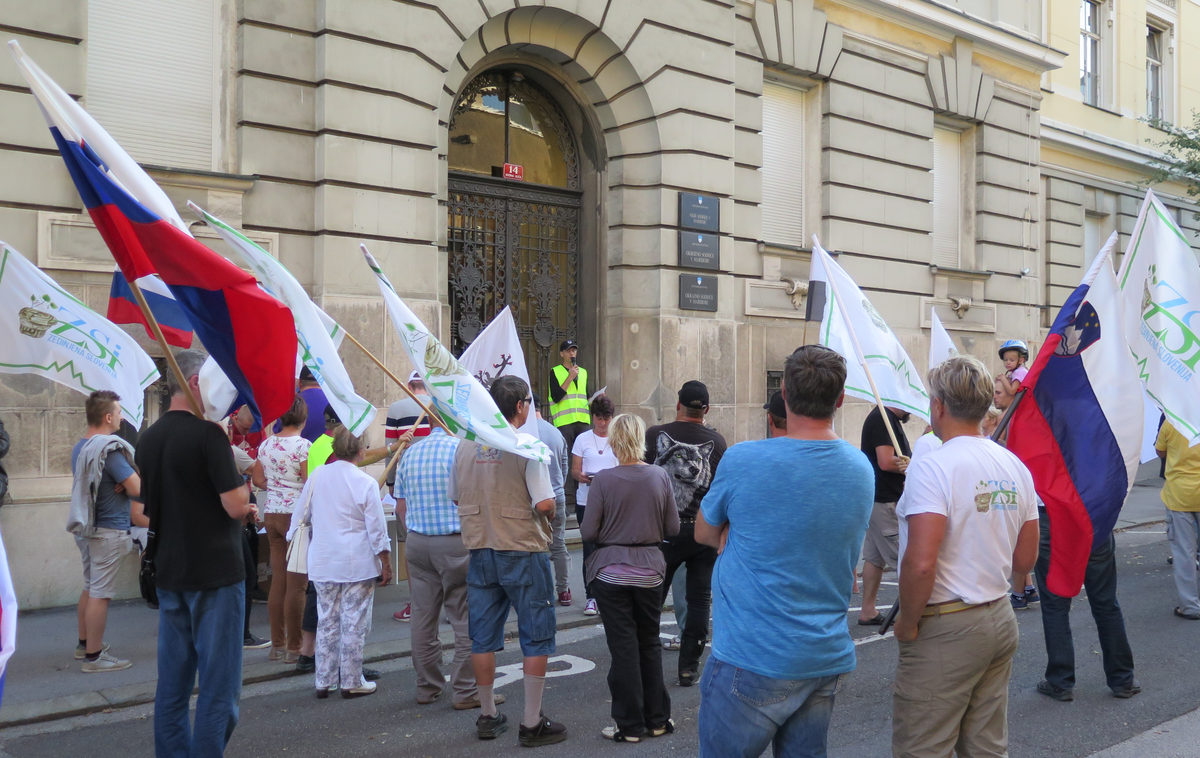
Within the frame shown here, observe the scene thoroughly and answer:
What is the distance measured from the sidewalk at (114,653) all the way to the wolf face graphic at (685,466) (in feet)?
7.98

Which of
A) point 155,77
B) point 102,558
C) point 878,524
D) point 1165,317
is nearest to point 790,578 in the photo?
point 1165,317

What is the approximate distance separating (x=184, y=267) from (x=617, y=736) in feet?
10.6

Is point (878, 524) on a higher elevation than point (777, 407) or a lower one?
lower

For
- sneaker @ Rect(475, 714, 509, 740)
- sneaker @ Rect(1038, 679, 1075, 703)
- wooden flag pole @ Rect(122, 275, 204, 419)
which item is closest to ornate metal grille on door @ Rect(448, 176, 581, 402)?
sneaker @ Rect(475, 714, 509, 740)

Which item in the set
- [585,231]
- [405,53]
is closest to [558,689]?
[405,53]

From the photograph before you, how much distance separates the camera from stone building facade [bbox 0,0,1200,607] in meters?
9.12

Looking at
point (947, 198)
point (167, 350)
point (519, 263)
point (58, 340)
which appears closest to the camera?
point (167, 350)

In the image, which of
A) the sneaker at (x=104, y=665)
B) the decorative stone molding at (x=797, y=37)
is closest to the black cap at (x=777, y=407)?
the sneaker at (x=104, y=665)

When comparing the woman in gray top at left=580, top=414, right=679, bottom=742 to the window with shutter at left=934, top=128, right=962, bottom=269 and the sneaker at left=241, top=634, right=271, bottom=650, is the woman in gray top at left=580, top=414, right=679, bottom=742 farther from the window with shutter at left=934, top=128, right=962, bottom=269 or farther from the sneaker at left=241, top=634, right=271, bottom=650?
the window with shutter at left=934, top=128, right=962, bottom=269

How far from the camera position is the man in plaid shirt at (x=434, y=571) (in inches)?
229

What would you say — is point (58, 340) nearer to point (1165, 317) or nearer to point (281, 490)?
point (281, 490)

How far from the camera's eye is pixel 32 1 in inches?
335

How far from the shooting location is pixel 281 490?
279 inches

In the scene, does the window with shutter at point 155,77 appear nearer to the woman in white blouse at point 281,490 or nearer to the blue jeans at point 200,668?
the woman in white blouse at point 281,490
